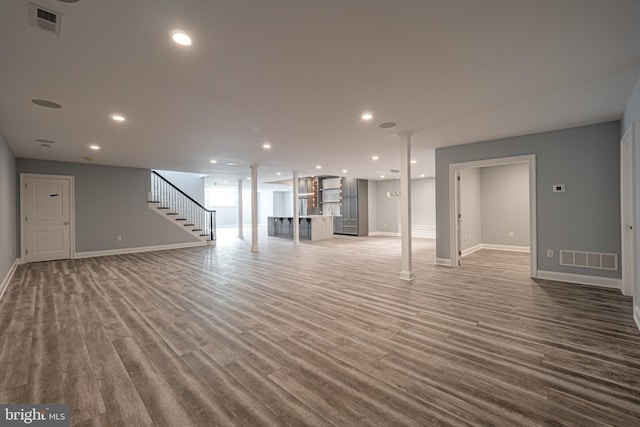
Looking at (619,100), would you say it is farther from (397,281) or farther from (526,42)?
(397,281)

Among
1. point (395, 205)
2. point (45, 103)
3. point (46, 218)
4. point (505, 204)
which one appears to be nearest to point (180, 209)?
point (46, 218)

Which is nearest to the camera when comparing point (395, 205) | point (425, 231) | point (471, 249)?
point (471, 249)

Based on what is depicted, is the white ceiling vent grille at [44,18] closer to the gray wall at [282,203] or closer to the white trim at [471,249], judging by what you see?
the white trim at [471,249]

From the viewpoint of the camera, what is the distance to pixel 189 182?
1305cm

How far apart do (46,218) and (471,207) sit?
1155 centimetres

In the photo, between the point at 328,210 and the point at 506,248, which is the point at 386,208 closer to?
the point at 328,210

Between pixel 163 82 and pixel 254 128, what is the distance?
182 centimetres

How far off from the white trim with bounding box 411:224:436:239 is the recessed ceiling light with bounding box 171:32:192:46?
11.2m

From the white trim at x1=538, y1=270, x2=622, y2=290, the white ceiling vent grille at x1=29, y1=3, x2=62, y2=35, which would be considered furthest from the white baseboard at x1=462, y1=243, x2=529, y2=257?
the white ceiling vent grille at x1=29, y1=3, x2=62, y2=35

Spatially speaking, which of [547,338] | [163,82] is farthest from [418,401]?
[163,82]

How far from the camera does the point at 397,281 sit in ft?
16.3

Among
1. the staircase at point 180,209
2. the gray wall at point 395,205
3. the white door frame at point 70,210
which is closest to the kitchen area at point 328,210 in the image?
the gray wall at point 395,205

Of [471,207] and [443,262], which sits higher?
[471,207]

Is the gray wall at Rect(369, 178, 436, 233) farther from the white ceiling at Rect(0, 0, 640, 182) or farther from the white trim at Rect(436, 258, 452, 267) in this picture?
the white ceiling at Rect(0, 0, 640, 182)
